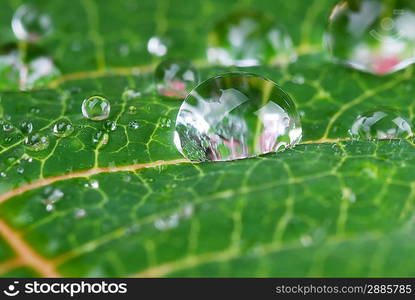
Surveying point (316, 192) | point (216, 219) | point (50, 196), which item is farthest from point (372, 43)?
point (50, 196)

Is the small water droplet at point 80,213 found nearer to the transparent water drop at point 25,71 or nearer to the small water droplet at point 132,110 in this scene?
the small water droplet at point 132,110

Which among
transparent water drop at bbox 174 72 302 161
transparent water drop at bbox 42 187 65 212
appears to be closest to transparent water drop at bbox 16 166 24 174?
transparent water drop at bbox 42 187 65 212

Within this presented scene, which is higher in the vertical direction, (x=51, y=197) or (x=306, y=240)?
(x=51, y=197)

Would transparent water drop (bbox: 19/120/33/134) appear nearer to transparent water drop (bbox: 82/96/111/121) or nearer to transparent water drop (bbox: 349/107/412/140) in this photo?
transparent water drop (bbox: 82/96/111/121)

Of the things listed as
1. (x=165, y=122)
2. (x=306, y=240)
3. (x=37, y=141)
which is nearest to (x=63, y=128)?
(x=37, y=141)

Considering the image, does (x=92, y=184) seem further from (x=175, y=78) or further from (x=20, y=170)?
(x=175, y=78)

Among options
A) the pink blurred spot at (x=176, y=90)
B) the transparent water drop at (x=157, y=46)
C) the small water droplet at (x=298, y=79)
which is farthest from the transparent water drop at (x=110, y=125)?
the small water droplet at (x=298, y=79)
